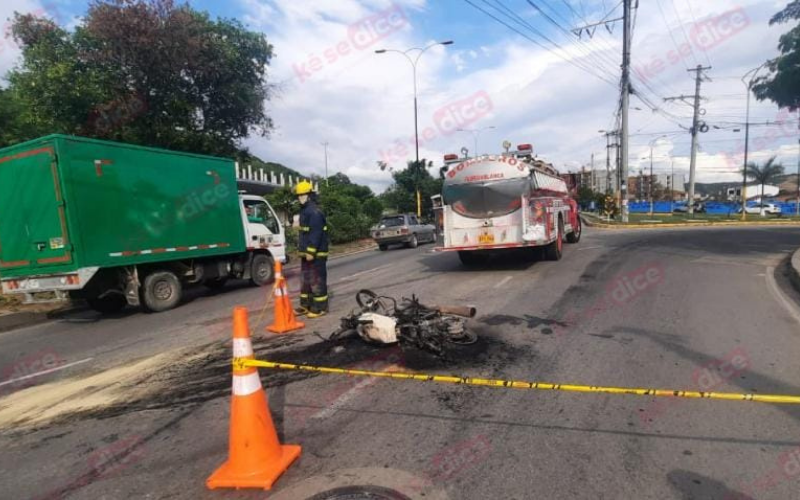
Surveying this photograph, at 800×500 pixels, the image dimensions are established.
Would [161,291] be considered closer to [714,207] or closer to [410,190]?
[410,190]

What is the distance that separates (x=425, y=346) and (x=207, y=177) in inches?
283

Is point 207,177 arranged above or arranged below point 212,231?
above

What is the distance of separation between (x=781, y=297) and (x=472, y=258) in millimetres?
6526

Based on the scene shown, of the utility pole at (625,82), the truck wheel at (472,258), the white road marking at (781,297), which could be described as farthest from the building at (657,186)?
the white road marking at (781,297)

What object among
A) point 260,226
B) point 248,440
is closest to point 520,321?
point 248,440

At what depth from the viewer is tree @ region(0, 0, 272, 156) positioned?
14.4 metres

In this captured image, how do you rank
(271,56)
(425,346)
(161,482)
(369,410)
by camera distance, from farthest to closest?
(271,56), (425,346), (369,410), (161,482)

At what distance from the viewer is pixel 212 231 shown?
33.8 feet

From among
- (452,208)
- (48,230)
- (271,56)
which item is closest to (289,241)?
(271,56)

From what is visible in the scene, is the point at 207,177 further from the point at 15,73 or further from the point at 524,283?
the point at 15,73

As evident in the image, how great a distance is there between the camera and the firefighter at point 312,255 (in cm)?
725

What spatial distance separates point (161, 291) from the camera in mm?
9195

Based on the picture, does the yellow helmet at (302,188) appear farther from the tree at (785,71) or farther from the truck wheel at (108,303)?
the tree at (785,71)

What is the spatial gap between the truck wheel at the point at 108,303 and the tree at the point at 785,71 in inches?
700
